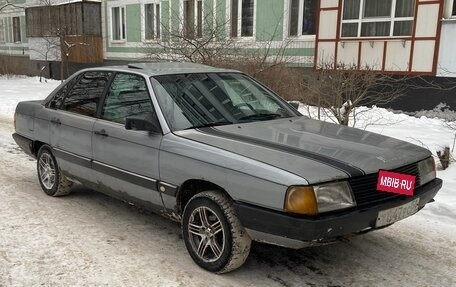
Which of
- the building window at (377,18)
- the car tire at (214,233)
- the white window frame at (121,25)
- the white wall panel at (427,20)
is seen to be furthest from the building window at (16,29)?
the car tire at (214,233)

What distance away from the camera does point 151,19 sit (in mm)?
20359

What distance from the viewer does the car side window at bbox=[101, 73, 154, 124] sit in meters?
4.08

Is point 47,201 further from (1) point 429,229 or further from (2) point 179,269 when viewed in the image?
(1) point 429,229

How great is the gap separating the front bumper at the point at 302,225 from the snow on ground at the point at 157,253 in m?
0.48

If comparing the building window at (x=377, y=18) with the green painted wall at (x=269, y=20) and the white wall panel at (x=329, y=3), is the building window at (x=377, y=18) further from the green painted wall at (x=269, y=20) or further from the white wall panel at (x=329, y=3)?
the green painted wall at (x=269, y=20)

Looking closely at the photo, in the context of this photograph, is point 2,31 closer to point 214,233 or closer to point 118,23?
point 118,23

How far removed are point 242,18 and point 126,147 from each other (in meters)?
13.4

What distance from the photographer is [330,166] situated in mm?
3098

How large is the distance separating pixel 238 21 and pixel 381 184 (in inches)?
560

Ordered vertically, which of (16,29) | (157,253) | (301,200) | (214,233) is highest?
(16,29)

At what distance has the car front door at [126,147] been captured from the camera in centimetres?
387

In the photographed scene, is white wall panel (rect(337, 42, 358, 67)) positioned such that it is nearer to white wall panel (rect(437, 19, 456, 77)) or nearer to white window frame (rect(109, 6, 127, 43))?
white wall panel (rect(437, 19, 456, 77))

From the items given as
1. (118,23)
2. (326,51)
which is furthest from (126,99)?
(118,23)

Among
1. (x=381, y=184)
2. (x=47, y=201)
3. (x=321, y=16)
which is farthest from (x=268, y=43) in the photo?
(x=381, y=184)
